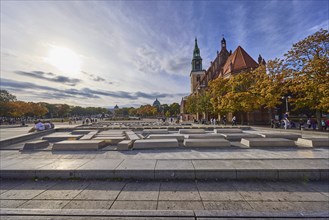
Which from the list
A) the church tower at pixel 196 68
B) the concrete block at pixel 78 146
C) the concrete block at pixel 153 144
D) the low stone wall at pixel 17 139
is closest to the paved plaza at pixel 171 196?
the concrete block at pixel 78 146

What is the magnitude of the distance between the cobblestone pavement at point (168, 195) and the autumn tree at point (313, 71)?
52.9 feet

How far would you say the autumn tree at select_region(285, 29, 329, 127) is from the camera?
51.2ft

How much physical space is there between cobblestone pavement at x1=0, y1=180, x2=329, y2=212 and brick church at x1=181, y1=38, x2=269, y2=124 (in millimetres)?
32950

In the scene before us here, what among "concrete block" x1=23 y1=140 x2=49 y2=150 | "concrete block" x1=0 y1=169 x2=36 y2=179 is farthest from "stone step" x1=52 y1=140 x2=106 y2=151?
"concrete block" x1=0 y1=169 x2=36 y2=179

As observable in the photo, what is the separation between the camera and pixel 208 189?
4605 millimetres

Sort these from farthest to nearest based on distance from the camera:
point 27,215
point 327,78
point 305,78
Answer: point 305,78 → point 327,78 → point 27,215

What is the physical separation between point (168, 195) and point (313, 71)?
21.1m

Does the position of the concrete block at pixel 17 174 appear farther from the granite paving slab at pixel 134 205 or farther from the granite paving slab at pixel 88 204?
the granite paving slab at pixel 134 205

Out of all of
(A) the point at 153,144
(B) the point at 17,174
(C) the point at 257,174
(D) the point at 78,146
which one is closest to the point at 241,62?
(A) the point at 153,144

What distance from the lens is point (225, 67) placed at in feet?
149

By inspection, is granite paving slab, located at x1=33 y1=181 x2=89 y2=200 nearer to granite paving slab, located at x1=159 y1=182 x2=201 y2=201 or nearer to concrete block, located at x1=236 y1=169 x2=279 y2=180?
granite paving slab, located at x1=159 y1=182 x2=201 y2=201

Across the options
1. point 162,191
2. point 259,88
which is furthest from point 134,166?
point 259,88

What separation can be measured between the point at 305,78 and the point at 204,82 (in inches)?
1740

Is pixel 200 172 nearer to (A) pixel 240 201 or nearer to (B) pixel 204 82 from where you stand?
(A) pixel 240 201
